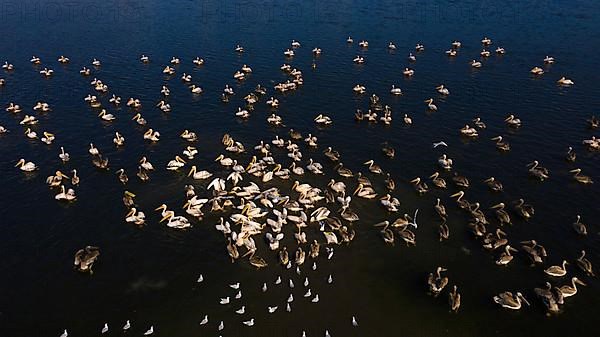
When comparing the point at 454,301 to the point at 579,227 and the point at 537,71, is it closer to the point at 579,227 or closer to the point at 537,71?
the point at 579,227

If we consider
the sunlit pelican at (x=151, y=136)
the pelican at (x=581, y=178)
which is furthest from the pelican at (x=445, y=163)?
the sunlit pelican at (x=151, y=136)

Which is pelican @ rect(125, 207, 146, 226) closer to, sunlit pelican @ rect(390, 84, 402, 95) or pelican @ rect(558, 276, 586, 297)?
pelican @ rect(558, 276, 586, 297)

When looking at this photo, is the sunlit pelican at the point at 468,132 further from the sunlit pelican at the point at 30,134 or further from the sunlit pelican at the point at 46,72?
the sunlit pelican at the point at 46,72

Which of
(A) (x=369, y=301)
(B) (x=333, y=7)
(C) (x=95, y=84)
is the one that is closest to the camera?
(A) (x=369, y=301)

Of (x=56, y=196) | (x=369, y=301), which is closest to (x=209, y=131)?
(x=56, y=196)

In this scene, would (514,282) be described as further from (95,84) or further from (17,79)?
(17,79)

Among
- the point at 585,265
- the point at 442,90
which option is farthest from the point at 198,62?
the point at 585,265

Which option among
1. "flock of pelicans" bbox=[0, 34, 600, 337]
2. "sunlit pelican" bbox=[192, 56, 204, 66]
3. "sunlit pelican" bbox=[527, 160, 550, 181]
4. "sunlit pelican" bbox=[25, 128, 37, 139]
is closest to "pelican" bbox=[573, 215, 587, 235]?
"flock of pelicans" bbox=[0, 34, 600, 337]

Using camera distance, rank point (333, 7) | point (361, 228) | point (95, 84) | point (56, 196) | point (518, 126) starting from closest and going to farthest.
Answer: point (361, 228) → point (56, 196) → point (518, 126) → point (95, 84) → point (333, 7)
